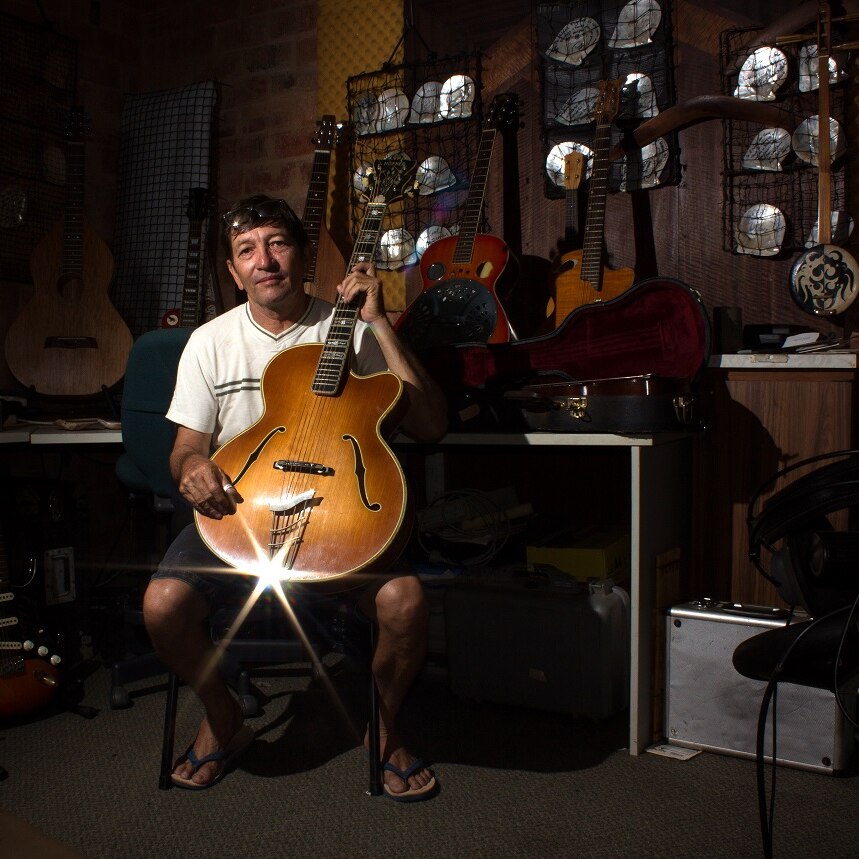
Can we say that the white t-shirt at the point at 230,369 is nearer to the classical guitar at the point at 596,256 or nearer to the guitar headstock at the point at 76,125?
the classical guitar at the point at 596,256

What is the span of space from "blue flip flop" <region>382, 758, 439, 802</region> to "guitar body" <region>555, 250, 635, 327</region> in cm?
123

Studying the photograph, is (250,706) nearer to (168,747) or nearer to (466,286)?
(168,747)

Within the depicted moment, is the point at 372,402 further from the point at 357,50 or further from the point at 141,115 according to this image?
the point at 141,115

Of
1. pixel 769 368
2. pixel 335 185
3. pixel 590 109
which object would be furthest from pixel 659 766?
pixel 335 185

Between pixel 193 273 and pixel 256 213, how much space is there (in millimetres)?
1156

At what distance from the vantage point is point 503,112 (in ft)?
8.99

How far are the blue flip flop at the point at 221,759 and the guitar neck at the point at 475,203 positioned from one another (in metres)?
1.46

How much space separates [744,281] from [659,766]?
4.57 feet

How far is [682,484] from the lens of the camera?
2.34 m

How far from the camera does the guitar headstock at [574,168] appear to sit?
2648mm

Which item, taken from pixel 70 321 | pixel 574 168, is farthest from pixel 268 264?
pixel 70 321

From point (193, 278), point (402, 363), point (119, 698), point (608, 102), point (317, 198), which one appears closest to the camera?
point (402, 363)

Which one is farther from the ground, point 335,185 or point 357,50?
point 357,50

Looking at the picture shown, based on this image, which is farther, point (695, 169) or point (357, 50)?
point (357, 50)
